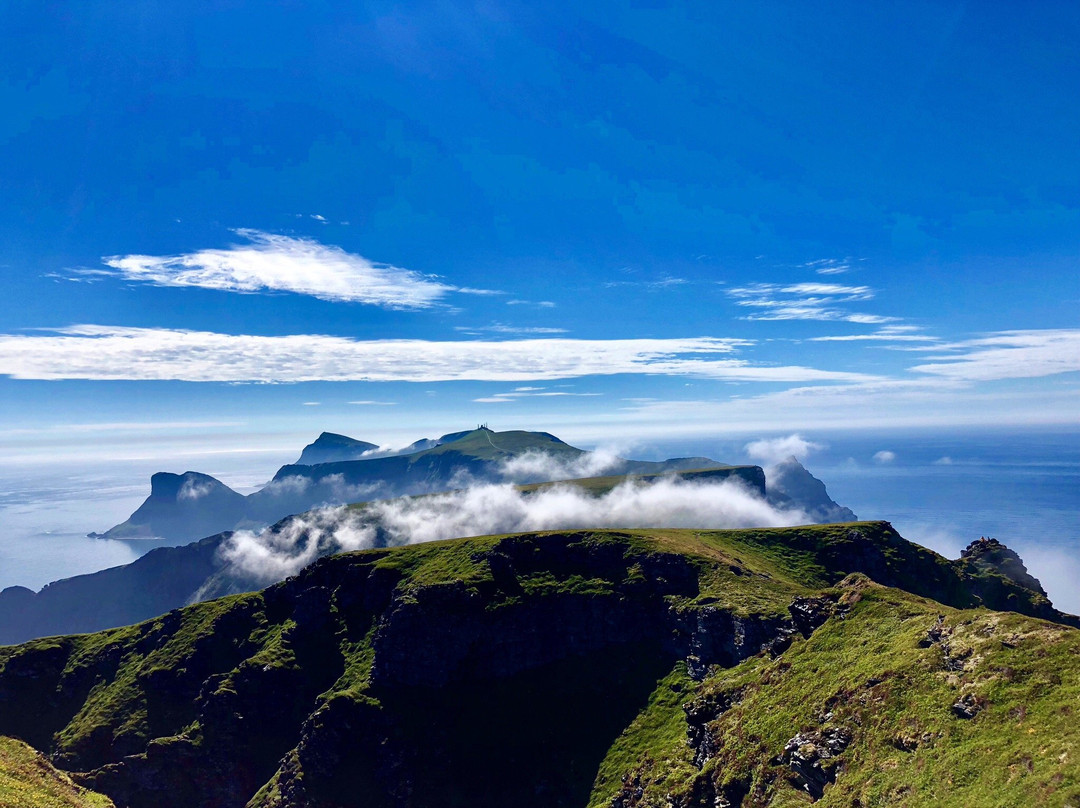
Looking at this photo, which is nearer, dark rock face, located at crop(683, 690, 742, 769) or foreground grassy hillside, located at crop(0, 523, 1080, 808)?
foreground grassy hillside, located at crop(0, 523, 1080, 808)

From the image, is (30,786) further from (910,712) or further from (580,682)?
(580,682)

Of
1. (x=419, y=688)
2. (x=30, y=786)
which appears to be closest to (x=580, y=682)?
(x=419, y=688)

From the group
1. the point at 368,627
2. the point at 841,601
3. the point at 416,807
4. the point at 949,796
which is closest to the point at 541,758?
the point at 416,807

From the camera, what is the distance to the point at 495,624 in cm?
14862

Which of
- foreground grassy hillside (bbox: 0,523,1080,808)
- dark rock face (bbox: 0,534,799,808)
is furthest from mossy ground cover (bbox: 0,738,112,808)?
foreground grassy hillside (bbox: 0,523,1080,808)

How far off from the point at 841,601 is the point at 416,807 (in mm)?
105657

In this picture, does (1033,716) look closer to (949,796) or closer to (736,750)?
(949,796)

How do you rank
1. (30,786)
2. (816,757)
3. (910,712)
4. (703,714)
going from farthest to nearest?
(703,714) → (30,786) → (816,757) → (910,712)

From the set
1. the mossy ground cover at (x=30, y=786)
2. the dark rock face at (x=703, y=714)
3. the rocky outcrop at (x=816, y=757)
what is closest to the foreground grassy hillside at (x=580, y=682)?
the rocky outcrop at (x=816, y=757)

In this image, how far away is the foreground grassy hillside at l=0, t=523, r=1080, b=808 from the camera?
2057 inches

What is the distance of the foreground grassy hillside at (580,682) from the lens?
171ft

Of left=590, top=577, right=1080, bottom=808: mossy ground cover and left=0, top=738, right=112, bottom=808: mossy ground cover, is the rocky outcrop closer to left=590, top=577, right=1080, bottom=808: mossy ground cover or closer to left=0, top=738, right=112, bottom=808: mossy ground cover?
left=590, top=577, right=1080, bottom=808: mossy ground cover

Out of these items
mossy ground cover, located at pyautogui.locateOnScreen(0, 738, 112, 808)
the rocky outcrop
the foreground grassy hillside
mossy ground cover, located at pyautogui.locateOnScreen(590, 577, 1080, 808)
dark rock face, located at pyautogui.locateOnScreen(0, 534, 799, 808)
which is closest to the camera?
mossy ground cover, located at pyautogui.locateOnScreen(590, 577, 1080, 808)

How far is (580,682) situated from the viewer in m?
139
